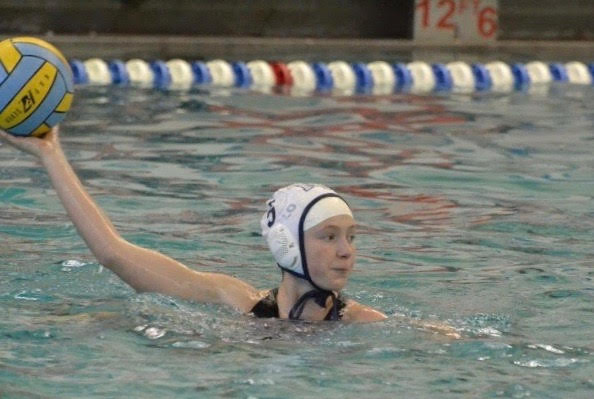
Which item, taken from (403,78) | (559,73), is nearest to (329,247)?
(403,78)

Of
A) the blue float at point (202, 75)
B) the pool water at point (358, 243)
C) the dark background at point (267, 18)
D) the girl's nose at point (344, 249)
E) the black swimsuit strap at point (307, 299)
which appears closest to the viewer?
the pool water at point (358, 243)

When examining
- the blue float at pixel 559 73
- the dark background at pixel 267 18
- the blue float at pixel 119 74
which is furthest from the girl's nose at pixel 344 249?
the dark background at pixel 267 18

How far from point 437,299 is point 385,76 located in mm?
5992

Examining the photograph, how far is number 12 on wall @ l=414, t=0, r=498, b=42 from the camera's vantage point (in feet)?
39.5

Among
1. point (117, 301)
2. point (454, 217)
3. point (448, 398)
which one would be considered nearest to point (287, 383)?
point (448, 398)

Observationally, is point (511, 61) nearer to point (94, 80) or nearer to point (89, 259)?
point (94, 80)

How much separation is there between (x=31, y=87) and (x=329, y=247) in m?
1.12

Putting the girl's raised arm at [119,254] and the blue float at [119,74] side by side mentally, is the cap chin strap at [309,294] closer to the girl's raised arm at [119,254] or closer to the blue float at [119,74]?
the girl's raised arm at [119,254]

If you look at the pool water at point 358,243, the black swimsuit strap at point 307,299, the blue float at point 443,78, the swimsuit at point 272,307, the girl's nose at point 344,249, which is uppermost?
the girl's nose at point 344,249

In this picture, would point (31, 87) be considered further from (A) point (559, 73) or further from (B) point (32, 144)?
(A) point (559, 73)

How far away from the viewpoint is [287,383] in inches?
140

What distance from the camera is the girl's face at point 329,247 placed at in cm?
387

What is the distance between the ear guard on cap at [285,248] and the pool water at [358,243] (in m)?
0.19

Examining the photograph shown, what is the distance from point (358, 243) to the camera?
5.68 meters
